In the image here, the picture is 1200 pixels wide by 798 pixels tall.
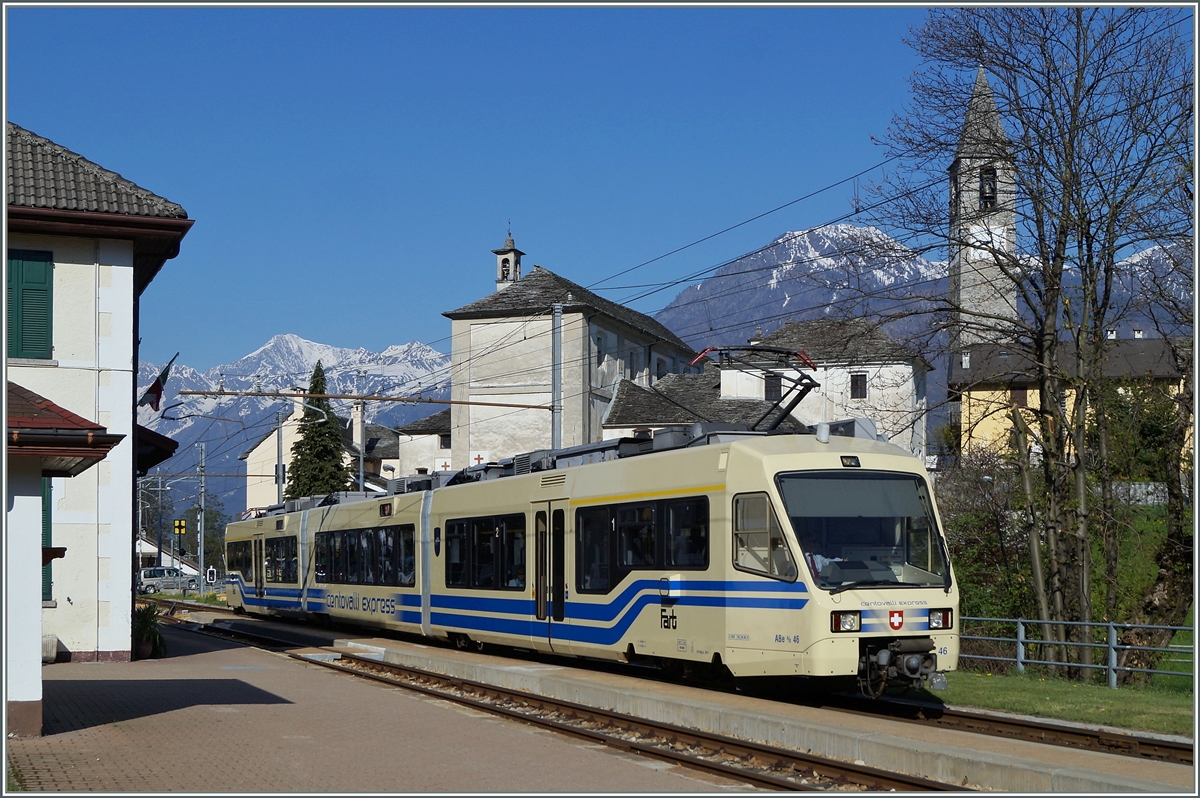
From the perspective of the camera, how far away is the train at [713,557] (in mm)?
14305

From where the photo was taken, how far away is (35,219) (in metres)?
20.4

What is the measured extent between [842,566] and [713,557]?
1.73 metres

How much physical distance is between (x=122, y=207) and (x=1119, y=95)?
1586 centimetres

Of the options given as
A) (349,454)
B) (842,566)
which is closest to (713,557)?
(842,566)

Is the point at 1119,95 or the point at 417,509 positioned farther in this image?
the point at 417,509

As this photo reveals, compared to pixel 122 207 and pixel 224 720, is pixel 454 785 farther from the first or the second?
pixel 122 207

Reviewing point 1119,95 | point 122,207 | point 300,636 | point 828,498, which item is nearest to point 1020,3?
point 1119,95

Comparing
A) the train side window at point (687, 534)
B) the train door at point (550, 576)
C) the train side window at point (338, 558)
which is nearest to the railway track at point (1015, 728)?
the train side window at point (687, 534)

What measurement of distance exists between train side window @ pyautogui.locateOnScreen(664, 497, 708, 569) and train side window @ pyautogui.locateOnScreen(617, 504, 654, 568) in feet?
1.39

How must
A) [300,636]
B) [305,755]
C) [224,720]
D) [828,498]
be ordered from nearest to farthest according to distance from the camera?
[305,755] < [224,720] < [828,498] < [300,636]

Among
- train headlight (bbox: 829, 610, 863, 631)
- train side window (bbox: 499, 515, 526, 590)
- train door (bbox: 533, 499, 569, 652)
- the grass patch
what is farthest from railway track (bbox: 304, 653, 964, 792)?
the grass patch

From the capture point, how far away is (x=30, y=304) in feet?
67.8

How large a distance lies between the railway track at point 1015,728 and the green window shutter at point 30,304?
12.4 m

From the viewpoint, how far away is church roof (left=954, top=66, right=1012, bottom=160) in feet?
71.5
